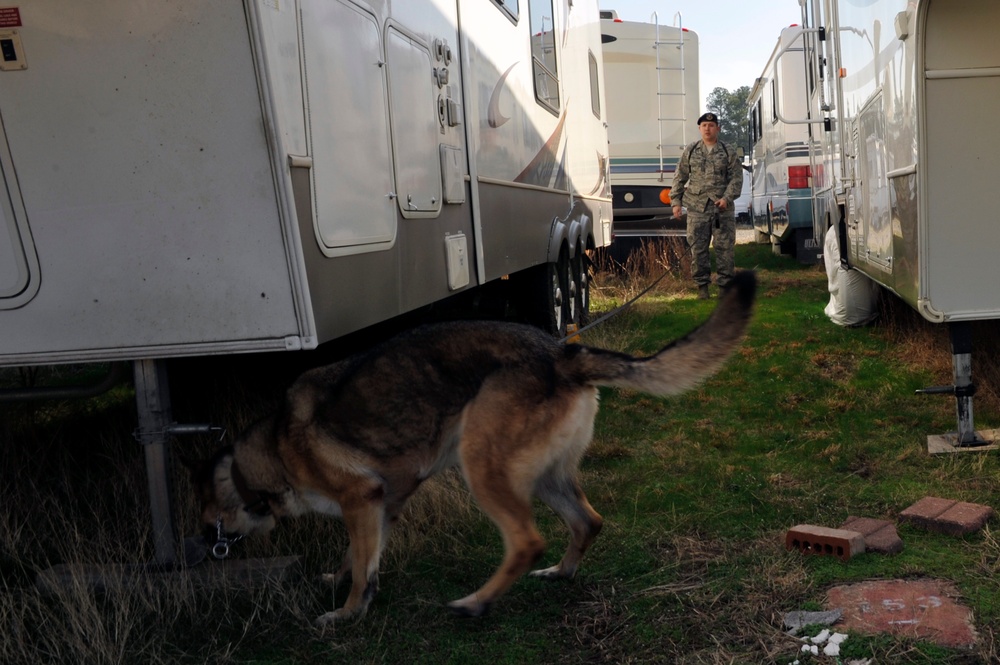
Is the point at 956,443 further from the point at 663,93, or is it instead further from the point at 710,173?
the point at 663,93

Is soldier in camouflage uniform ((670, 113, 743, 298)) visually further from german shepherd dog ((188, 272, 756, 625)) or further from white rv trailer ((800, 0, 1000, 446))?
german shepherd dog ((188, 272, 756, 625))

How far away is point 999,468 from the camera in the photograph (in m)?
4.73

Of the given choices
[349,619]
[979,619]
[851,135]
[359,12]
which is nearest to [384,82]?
[359,12]

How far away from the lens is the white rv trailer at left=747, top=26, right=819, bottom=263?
13500 millimetres

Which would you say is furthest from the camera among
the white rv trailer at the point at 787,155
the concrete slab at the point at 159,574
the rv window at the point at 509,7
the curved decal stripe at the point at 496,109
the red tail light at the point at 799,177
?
the red tail light at the point at 799,177

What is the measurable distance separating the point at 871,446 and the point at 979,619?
231 centimetres

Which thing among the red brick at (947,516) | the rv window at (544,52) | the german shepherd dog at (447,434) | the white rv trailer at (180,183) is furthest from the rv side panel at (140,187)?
the rv window at (544,52)

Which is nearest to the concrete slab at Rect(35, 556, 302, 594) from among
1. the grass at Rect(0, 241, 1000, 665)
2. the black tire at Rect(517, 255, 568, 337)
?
the grass at Rect(0, 241, 1000, 665)

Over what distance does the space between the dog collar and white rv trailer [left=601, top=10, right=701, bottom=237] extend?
1121 centimetres

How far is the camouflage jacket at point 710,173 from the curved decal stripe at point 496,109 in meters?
5.30

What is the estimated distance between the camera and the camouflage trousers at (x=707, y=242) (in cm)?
1155

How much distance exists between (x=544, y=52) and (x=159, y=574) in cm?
595

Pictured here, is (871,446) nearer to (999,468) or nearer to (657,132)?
(999,468)

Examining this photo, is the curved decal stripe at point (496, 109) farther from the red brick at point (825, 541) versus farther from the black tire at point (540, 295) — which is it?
the red brick at point (825, 541)
